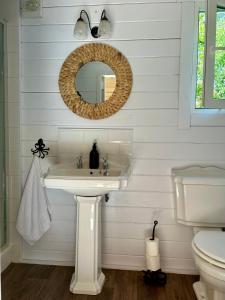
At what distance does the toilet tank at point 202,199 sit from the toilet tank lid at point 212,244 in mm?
227

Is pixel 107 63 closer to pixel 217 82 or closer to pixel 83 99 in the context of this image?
pixel 83 99

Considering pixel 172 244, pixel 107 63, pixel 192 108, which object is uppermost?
pixel 107 63

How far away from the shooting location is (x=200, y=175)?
2230 millimetres

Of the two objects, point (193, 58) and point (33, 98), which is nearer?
point (193, 58)

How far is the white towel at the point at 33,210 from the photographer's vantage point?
2346mm

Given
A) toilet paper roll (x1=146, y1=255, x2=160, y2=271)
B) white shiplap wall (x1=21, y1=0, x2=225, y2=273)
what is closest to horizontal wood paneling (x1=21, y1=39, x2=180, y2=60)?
white shiplap wall (x1=21, y1=0, x2=225, y2=273)

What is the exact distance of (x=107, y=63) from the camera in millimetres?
2287

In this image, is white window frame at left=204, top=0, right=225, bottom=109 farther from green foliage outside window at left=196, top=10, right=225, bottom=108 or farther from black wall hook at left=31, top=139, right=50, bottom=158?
black wall hook at left=31, top=139, right=50, bottom=158

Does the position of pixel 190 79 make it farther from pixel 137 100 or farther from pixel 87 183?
pixel 87 183

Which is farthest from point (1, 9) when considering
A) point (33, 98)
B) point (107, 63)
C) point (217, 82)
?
point (217, 82)

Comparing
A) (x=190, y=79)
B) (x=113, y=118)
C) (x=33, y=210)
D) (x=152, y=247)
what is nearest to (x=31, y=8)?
(x=113, y=118)

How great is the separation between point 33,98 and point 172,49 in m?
1.13

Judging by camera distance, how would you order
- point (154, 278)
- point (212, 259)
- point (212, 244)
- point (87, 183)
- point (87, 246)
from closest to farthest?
point (212, 259), point (212, 244), point (87, 183), point (87, 246), point (154, 278)

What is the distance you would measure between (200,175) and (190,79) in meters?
0.71
